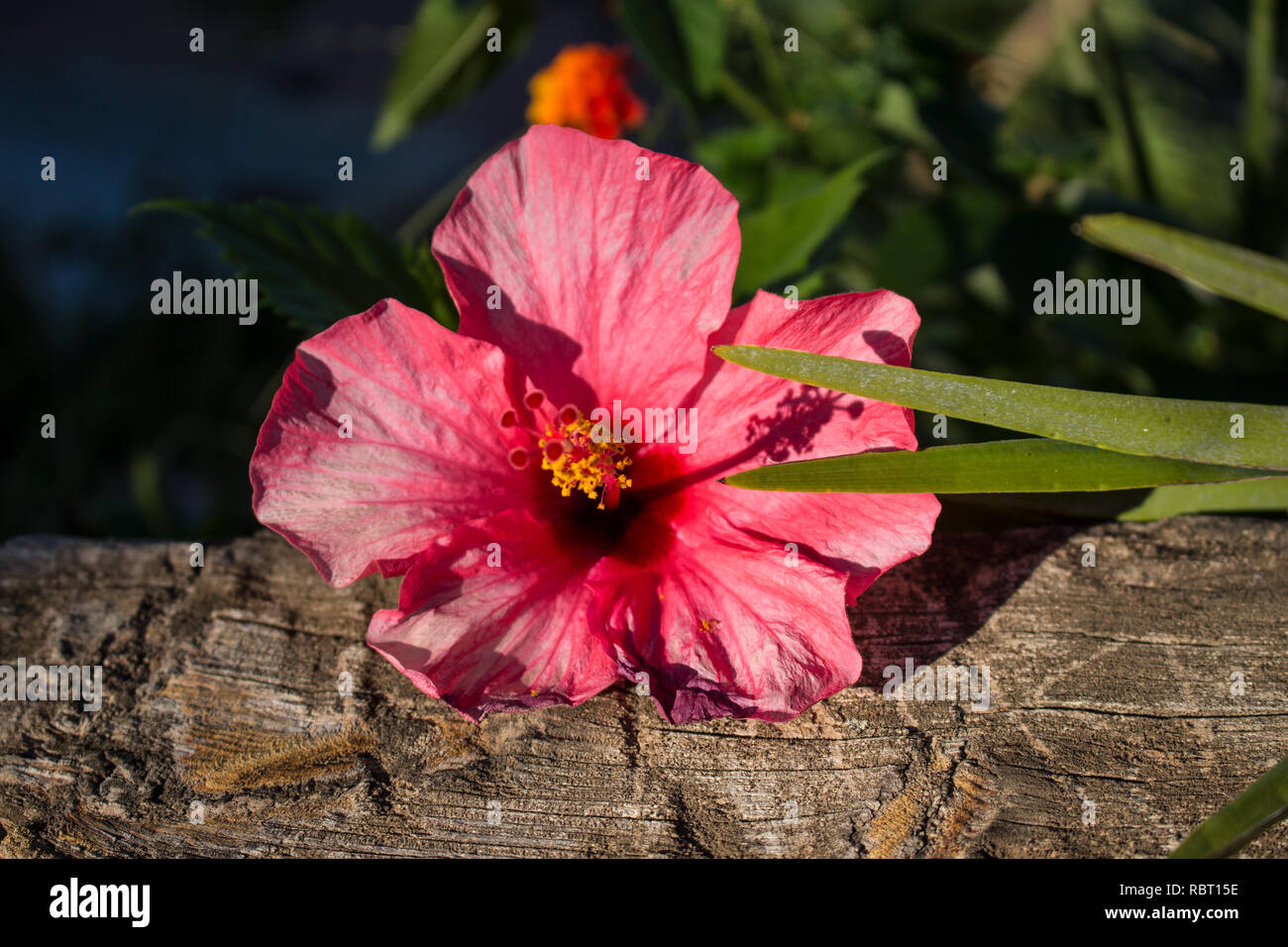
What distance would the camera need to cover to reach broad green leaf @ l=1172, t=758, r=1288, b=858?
0.87m

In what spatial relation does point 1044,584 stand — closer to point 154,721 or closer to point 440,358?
point 440,358

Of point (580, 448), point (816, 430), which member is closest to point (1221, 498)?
point (816, 430)

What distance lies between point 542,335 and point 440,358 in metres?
0.12

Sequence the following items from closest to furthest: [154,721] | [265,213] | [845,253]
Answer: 1. [154,721]
2. [265,213]
3. [845,253]

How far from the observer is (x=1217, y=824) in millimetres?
876

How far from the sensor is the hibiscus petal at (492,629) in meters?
0.96

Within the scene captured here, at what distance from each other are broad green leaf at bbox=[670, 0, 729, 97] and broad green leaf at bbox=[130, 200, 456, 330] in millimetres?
583

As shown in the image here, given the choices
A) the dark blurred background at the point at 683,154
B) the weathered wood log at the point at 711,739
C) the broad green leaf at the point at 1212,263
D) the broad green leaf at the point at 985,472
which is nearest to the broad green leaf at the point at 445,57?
the dark blurred background at the point at 683,154

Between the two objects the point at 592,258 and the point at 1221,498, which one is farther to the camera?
the point at 1221,498

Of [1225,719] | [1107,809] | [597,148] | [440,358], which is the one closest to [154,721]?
[440,358]

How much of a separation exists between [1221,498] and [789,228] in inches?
26.4

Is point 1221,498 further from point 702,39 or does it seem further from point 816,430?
point 702,39

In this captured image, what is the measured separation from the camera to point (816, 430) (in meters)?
1.04

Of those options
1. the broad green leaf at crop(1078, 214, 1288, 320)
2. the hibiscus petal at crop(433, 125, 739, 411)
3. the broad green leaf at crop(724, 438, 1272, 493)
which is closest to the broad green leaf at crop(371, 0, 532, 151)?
the hibiscus petal at crop(433, 125, 739, 411)
